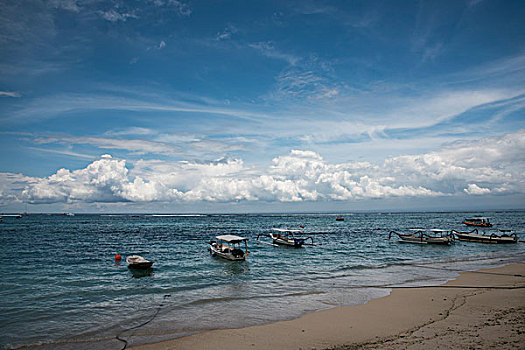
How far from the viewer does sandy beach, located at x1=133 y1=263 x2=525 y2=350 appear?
1067cm

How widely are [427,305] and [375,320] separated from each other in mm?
3710

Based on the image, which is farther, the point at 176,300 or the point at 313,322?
the point at 176,300

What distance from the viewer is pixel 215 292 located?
19.6 meters

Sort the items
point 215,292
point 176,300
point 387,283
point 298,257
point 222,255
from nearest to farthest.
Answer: point 176,300
point 215,292
point 387,283
point 222,255
point 298,257

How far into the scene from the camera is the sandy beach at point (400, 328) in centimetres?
1067

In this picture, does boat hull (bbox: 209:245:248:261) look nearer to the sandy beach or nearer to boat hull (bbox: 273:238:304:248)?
boat hull (bbox: 273:238:304:248)

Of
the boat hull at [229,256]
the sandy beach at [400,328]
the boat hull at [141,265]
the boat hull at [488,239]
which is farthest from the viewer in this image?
the boat hull at [488,239]

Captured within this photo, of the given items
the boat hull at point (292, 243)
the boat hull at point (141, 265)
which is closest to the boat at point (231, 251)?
the boat hull at point (141, 265)

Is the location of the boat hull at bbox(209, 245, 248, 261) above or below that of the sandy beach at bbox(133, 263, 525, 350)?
below

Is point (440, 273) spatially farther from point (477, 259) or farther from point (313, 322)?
point (313, 322)

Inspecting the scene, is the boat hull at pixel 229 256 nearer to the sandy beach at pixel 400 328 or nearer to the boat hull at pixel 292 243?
the boat hull at pixel 292 243

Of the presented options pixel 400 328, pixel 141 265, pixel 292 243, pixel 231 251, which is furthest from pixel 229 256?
pixel 400 328

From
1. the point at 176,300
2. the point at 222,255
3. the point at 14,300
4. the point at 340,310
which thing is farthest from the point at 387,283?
the point at 14,300

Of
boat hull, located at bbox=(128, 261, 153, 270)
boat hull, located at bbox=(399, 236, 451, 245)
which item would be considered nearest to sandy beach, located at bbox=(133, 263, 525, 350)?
boat hull, located at bbox=(128, 261, 153, 270)
